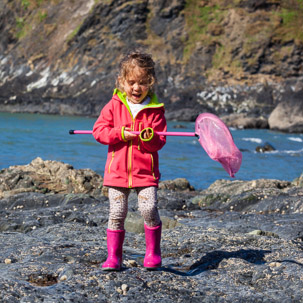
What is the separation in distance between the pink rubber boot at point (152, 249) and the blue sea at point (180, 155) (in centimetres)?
1148

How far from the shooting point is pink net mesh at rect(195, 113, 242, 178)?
470 cm

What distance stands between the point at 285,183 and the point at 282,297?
8.77 metres

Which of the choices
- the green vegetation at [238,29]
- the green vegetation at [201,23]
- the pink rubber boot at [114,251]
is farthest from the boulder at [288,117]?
the pink rubber boot at [114,251]

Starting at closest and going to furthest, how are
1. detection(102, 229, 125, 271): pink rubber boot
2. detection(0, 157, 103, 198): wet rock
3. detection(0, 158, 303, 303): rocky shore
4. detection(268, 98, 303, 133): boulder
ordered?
detection(0, 158, 303, 303): rocky shore → detection(102, 229, 125, 271): pink rubber boot → detection(0, 157, 103, 198): wet rock → detection(268, 98, 303, 133): boulder

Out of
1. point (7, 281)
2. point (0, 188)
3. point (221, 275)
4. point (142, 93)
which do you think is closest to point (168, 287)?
point (221, 275)

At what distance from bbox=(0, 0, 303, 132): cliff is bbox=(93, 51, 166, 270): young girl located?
45.2m

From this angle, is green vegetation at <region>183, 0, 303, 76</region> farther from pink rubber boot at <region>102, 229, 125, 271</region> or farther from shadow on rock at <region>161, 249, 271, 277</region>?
pink rubber boot at <region>102, 229, 125, 271</region>

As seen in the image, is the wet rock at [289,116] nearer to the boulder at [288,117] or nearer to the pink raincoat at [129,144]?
the boulder at [288,117]

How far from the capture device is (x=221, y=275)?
14.7 feet

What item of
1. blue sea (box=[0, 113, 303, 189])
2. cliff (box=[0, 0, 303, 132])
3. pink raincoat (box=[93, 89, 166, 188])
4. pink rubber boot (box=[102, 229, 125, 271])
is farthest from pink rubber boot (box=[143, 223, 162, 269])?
cliff (box=[0, 0, 303, 132])

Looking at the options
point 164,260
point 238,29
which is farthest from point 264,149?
point 238,29

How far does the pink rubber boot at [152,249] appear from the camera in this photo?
179 inches

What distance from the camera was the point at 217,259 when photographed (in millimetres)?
4844

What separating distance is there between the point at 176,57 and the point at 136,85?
56.2 metres
